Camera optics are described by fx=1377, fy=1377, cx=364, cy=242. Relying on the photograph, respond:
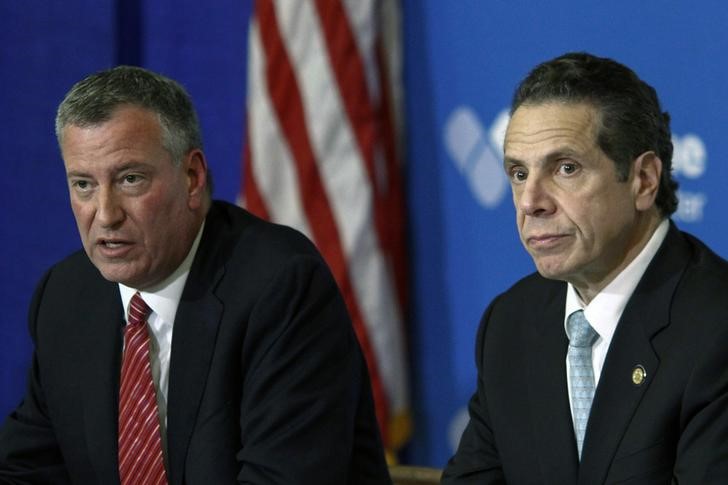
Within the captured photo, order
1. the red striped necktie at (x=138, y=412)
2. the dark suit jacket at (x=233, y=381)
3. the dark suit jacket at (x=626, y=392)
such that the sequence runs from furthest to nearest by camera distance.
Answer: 1. the red striped necktie at (x=138, y=412)
2. the dark suit jacket at (x=233, y=381)
3. the dark suit jacket at (x=626, y=392)

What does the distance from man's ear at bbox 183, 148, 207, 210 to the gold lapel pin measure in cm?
105

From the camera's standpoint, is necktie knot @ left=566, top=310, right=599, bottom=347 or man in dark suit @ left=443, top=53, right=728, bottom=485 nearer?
man in dark suit @ left=443, top=53, right=728, bottom=485

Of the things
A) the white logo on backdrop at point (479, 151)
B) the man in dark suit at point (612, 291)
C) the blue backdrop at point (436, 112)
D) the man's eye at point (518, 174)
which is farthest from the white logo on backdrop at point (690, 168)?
the man's eye at point (518, 174)

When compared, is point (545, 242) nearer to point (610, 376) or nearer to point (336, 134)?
point (610, 376)

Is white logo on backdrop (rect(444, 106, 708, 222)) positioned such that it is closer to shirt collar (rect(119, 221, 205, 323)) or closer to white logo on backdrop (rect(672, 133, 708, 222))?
white logo on backdrop (rect(672, 133, 708, 222))

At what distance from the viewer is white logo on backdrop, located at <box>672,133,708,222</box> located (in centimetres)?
378

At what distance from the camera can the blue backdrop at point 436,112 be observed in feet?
12.5

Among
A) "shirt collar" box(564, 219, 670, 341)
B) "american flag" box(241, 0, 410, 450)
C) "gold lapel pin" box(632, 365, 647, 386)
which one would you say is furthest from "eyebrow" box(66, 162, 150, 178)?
"american flag" box(241, 0, 410, 450)

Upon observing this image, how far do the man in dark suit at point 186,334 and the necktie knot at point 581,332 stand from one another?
19.5 inches

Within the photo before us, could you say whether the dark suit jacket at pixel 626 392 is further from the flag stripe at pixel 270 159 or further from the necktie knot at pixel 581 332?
the flag stripe at pixel 270 159

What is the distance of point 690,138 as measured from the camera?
380cm

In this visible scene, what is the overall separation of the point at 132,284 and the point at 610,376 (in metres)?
1.08

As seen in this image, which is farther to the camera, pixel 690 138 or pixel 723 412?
pixel 690 138

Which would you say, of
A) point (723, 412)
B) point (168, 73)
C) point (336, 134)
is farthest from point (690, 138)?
point (168, 73)
